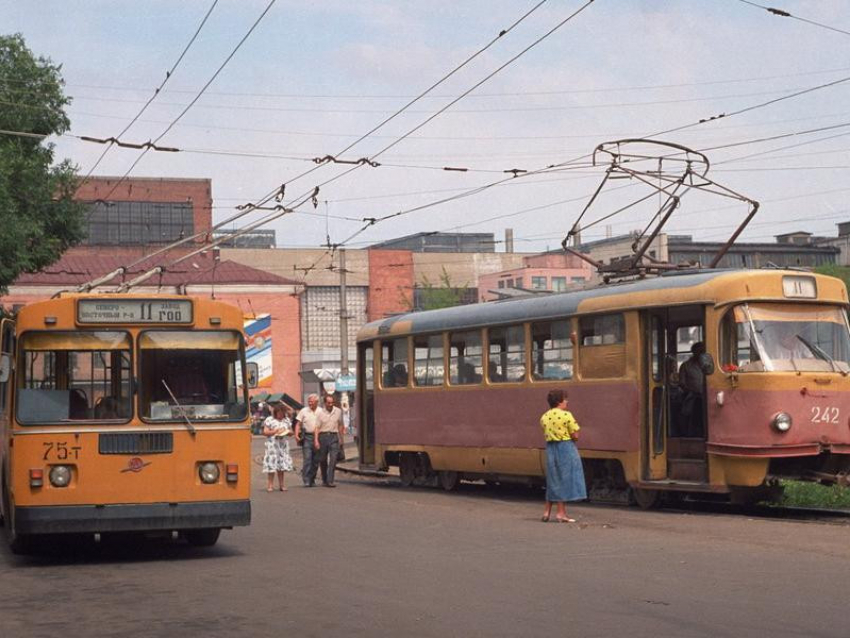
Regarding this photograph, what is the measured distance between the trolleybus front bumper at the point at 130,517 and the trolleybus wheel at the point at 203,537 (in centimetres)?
103

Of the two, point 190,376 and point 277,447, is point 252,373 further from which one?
point 277,447

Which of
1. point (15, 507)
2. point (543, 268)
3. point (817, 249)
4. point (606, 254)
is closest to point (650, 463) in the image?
point (15, 507)

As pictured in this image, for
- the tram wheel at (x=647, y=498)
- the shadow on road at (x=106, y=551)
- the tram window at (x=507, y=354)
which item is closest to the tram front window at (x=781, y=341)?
the tram wheel at (x=647, y=498)

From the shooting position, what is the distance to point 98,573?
13695 millimetres

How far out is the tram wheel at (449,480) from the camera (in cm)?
2586

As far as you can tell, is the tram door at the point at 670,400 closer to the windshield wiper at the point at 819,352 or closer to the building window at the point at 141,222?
the windshield wiper at the point at 819,352

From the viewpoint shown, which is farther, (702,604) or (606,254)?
(606,254)

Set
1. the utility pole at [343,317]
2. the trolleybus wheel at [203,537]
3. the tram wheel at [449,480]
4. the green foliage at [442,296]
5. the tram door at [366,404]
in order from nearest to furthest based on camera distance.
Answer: the trolleybus wheel at [203,537] < the tram wheel at [449,480] < the tram door at [366,404] < the utility pole at [343,317] < the green foliage at [442,296]

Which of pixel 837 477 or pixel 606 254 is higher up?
pixel 606 254

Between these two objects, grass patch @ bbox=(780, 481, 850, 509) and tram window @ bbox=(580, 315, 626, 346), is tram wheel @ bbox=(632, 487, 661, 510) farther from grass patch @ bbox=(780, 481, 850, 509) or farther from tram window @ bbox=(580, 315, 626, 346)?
tram window @ bbox=(580, 315, 626, 346)

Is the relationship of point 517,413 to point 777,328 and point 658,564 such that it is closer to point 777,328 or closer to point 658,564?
point 777,328

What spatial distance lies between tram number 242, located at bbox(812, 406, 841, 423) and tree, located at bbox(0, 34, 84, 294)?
943 inches

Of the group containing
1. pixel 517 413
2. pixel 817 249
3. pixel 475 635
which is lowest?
pixel 475 635

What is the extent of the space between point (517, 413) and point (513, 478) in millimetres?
1247
